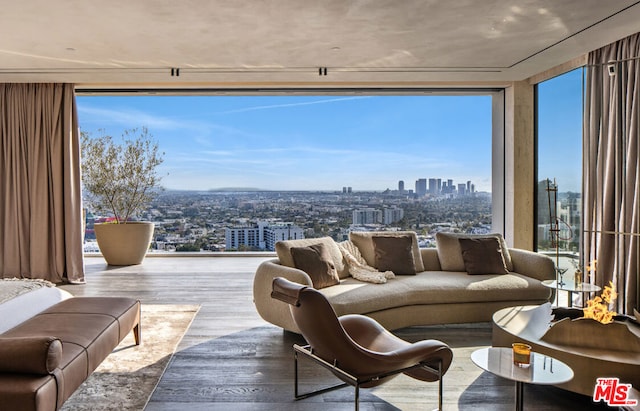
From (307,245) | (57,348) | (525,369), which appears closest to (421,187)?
(307,245)

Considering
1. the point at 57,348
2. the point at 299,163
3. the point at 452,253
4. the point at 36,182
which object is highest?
the point at 299,163

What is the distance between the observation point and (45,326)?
294 cm

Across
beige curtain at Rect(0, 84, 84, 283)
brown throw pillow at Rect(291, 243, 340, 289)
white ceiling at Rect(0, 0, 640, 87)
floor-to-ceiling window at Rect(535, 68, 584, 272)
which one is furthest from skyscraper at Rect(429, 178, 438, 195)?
beige curtain at Rect(0, 84, 84, 283)

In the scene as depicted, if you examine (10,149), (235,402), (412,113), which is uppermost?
(412,113)

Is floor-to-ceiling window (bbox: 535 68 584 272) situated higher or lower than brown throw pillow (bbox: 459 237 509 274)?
higher

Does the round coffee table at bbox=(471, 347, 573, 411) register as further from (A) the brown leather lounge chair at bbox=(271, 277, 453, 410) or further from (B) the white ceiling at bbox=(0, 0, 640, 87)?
(B) the white ceiling at bbox=(0, 0, 640, 87)

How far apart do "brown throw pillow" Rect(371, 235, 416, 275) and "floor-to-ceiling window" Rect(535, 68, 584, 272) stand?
1762 mm

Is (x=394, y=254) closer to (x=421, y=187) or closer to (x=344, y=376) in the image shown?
(x=344, y=376)

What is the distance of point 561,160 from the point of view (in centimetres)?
605

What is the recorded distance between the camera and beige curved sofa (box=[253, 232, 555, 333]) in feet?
13.0

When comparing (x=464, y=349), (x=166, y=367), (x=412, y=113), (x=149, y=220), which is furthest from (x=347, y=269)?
(x=149, y=220)

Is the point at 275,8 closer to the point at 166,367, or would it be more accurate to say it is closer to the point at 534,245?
the point at 166,367

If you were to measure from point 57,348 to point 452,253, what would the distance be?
3712 millimetres

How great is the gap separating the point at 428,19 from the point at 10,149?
18.5 feet
